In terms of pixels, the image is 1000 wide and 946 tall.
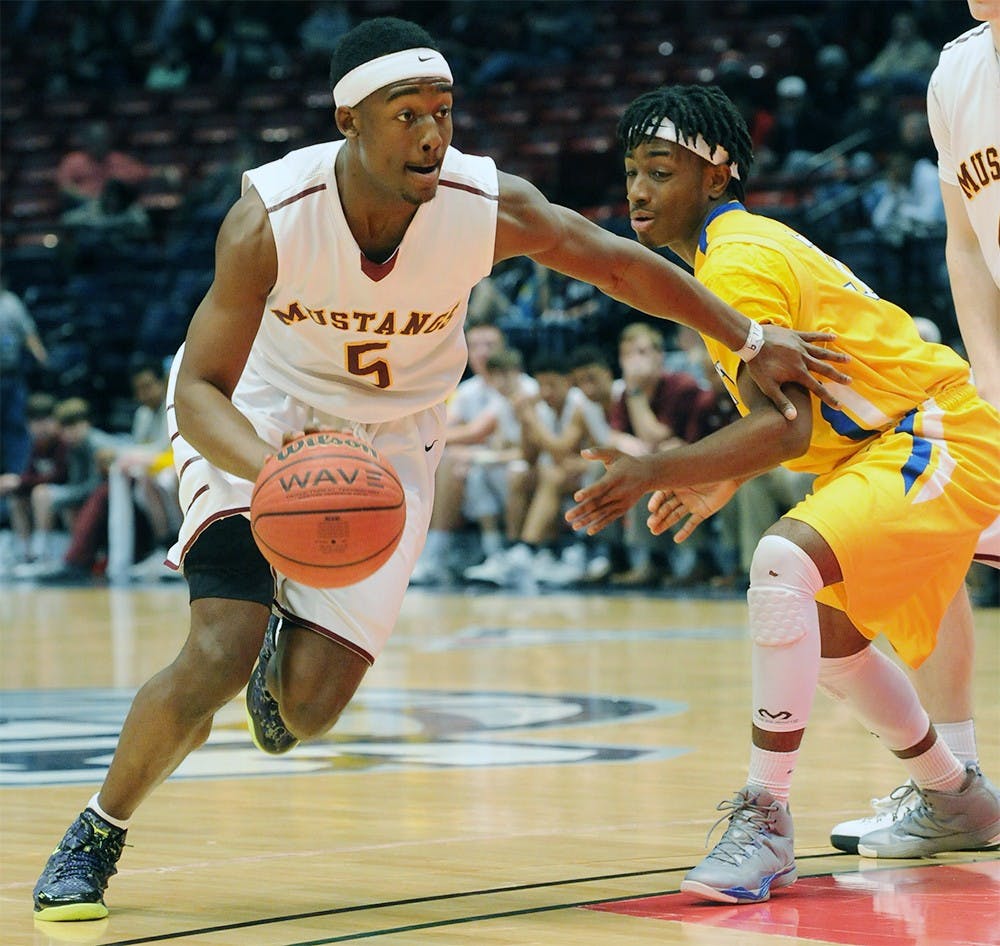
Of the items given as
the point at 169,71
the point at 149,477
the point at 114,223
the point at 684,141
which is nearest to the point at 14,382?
the point at 149,477

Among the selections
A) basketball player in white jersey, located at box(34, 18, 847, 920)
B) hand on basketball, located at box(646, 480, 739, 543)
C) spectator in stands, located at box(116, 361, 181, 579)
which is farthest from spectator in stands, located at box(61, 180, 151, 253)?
hand on basketball, located at box(646, 480, 739, 543)

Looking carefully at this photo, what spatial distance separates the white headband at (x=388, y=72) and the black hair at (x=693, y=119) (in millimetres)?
718

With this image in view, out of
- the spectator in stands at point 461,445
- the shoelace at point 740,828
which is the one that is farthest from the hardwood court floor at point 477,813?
the spectator in stands at point 461,445

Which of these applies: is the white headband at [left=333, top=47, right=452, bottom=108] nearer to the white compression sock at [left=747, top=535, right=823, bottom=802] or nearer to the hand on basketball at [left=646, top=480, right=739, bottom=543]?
the hand on basketball at [left=646, top=480, right=739, bottom=543]

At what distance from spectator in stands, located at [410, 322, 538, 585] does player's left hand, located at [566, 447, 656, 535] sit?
370 inches

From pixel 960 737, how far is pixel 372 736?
251cm

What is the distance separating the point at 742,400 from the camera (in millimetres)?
4332

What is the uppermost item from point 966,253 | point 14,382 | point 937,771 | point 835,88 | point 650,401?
point 835,88

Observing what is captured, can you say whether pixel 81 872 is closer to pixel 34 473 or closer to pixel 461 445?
pixel 461 445

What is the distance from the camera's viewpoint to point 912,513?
4172 mm

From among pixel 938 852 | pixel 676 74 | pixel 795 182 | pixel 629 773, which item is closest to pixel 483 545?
pixel 795 182

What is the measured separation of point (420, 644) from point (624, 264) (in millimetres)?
5874

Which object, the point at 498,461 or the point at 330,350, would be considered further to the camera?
the point at 498,461

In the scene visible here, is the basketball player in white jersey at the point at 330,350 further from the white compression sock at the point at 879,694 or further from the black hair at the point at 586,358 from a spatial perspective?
the black hair at the point at 586,358
